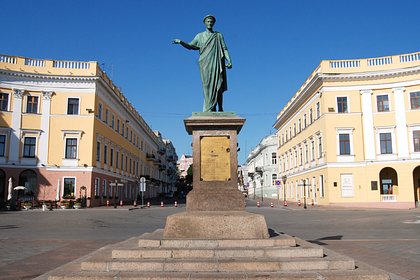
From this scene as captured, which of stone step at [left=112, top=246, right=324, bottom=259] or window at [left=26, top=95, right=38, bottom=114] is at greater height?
window at [left=26, top=95, right=38, bottom=114]

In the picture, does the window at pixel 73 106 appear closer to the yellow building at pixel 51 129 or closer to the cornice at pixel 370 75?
the yellow building at pixel 51 129

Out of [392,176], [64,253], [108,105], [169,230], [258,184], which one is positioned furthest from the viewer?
[258,184]

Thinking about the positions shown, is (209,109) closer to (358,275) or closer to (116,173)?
→ (358,275)

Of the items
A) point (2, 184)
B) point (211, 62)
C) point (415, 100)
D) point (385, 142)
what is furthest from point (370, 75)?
point (2, 184)

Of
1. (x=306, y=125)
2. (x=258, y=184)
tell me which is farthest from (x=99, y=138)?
(x=258, y=184)

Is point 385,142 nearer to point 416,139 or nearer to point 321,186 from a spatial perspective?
point 416,139

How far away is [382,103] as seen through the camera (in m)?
37.8

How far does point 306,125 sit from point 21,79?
30.8 meters

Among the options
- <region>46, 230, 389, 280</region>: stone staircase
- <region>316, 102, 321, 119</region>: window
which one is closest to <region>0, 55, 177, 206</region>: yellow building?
<region>316, 102, 321, 119</region>: window

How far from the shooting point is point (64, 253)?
961cm

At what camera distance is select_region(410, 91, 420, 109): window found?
36.5 meters

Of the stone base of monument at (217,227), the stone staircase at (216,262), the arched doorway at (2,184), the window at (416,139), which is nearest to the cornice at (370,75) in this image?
the window at (416,139)

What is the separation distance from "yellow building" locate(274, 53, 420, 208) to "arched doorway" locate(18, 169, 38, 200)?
25.1 meters

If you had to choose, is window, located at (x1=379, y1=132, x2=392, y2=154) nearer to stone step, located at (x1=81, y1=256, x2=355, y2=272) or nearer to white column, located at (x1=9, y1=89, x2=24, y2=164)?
white column, located at (x1=9, y1=89, x2=24, y2=164)
